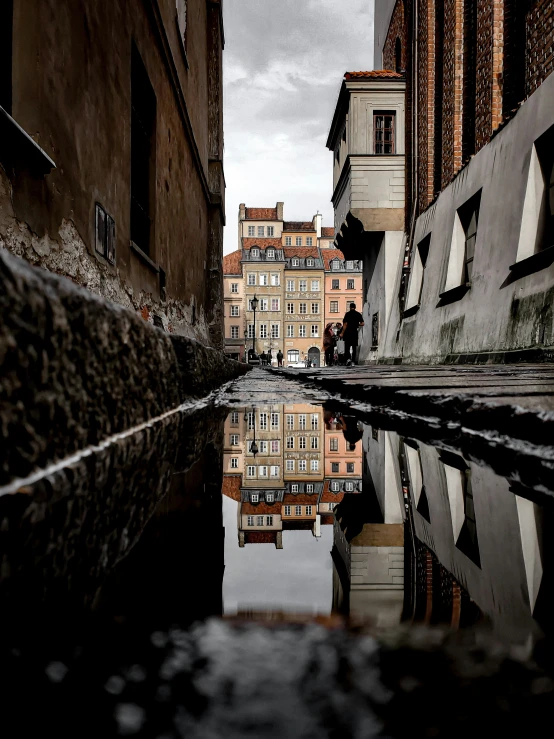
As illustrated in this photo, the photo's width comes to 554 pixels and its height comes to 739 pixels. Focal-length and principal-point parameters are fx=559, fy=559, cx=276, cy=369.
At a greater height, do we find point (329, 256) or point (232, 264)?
point (329, 256)

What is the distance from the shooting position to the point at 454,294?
841cm

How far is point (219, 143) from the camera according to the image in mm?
11242

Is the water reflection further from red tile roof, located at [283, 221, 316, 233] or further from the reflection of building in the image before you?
red tile roof, located at [283, 221, 316, 233]

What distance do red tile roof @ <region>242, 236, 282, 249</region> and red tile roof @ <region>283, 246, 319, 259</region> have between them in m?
0.96

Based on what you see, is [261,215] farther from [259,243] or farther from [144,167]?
[144,167]

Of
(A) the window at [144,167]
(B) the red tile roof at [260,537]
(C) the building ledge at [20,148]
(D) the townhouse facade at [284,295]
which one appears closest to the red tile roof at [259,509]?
(B) the red tile roof at [260,537]

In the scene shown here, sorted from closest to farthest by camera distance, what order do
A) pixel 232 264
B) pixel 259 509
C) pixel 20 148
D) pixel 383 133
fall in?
1. pixel 259 509
2. pixel 20 148
3. pixel 383 133
4. pixel 232 264

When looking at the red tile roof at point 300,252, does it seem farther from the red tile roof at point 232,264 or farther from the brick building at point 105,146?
the brick building at point 105,146

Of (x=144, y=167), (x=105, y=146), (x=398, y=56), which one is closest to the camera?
(x=105, y=146)

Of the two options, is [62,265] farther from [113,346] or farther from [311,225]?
[311,225]

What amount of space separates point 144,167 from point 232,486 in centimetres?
517

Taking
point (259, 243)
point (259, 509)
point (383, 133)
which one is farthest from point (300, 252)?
point (259, 509)

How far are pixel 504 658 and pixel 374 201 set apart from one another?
13.5 m

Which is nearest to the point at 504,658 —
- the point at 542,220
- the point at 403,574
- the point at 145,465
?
the point at 403,574
